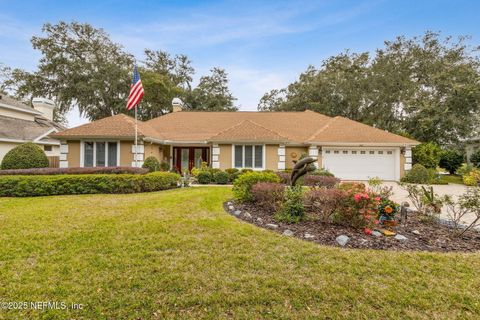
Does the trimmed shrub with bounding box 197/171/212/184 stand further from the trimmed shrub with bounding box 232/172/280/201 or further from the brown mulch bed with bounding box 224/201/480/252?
the brown mulch bed with bounding box 224/201/480/252

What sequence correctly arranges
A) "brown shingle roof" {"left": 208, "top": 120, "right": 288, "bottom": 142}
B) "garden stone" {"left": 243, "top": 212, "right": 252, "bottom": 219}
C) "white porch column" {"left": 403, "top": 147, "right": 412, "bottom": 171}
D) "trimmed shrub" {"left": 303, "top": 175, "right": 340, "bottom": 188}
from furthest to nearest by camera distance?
"white porch column" {"left": 403, "top": 147, "right": 412, "bottom": 171}
"brown shingle roof" {"left": 208, "top": 120, "right": 288, "bottom": 142}
"trimmed shrub" {"left": 303, "top": 175, "right": 340, "bottom": 188}
"garden stone" {"left": 243, "top": 212, "right": 252, "bottom": 219}

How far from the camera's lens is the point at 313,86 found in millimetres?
26781

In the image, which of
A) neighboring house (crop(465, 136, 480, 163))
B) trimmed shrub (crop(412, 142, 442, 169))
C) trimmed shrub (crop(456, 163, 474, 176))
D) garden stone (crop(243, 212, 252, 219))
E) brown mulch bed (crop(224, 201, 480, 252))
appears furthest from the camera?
neighboring house (crop(465, 136, 480, 163))

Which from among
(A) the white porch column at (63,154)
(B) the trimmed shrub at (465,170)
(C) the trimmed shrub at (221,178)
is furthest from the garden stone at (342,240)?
(B) the trimmed shrub at (465,170)

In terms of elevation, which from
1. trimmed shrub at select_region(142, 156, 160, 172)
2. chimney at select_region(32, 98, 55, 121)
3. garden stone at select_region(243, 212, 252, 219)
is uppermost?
chimney at select_region(32, 98, 55, 121)

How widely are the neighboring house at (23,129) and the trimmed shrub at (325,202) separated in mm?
18544

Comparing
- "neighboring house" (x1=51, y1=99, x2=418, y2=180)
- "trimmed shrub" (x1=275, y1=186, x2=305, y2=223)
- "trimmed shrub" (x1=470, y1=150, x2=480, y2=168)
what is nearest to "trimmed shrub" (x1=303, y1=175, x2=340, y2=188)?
"trimmed shrub" (x1=275, y1=186, x2=305, y2=223)

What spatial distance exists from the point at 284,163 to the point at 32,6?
14.9 meters

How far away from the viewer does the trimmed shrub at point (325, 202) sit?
5211mm

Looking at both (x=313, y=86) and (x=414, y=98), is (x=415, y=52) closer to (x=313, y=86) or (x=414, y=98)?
(x=414, y=98)

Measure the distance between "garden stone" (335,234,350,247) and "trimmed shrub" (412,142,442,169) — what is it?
655 inches

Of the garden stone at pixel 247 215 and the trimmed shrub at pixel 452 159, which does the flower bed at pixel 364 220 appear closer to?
the garden stone at pixel 247 215

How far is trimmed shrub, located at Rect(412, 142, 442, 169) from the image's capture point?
664 inches

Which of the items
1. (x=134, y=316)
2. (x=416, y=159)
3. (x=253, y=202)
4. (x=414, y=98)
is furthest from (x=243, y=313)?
(x=414, y=98)
